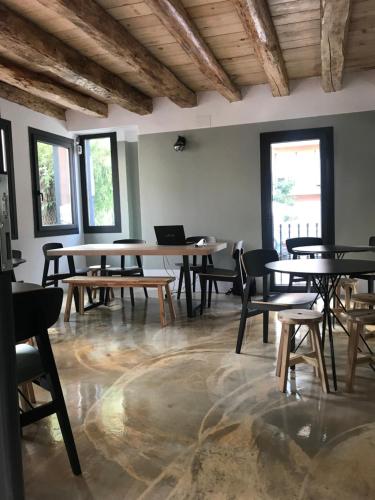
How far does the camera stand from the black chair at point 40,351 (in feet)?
5.37

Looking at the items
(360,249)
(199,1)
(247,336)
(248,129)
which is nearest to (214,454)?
(247,336)

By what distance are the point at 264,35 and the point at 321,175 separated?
2364mm

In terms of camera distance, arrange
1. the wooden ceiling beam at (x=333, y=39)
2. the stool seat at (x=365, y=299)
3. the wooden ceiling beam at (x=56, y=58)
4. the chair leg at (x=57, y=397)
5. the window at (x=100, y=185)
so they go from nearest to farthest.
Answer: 1. the chair leg at (x=57, y=397)
2. the stool seat at (x=365, y=299)
3. the wooden ceiling beam at (x=333, y=39)
4. the wooden ceiling beam at (x=56, y=58)
5. the window at (x=100, y=185)

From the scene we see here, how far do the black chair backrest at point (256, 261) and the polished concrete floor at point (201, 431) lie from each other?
2.07 ft

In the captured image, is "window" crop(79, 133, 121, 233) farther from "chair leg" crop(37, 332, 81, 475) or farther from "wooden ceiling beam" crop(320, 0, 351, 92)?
"chair leg" crop(37, 332, 81, 475)

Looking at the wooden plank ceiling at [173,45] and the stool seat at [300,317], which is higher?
the wooden plank ceiling at [173,45]

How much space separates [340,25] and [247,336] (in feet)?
9.04

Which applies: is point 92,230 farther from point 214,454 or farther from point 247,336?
point 214,454

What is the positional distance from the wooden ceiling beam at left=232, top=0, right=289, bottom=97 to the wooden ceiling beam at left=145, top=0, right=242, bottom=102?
446 mm

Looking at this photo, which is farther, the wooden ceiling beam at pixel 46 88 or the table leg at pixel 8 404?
the wooden ceiling beam at pixel 46 88

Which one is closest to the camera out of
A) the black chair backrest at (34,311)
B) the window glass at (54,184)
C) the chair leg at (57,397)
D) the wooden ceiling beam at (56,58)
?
the black chair backrest at (34,311)

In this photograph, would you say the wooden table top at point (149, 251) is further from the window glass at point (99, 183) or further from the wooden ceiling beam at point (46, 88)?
the window glass at point (99, 183)

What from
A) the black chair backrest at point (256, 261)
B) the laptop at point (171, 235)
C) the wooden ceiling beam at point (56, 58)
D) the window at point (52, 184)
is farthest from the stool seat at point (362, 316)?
the window at point (52, 184)

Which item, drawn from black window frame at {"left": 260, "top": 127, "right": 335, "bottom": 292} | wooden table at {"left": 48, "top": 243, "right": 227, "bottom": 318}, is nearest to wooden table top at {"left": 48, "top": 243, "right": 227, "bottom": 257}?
wooden table at {"left": 48, "top": 243, "right": 227, "bottom": 318}
